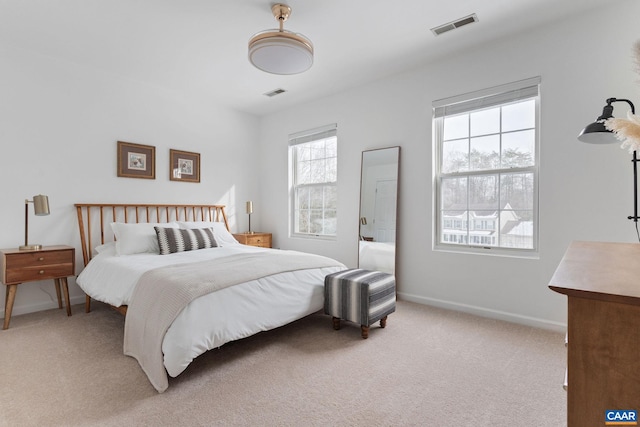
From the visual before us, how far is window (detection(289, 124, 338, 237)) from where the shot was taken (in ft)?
15.0

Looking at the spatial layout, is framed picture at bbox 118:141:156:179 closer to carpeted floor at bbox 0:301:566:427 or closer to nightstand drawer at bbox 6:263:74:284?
nightstand drawer at bbox 6:263:74:284

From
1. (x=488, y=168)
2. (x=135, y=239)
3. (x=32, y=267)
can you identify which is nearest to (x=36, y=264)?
(x=32, y=267)

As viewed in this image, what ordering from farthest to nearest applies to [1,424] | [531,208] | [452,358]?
1. [531,208]
2. [452,358]
3. [1,424]

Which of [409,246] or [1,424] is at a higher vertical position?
[409,246]

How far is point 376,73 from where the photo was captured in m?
3.77

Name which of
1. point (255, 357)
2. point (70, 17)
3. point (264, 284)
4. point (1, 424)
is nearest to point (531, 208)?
point (264, 284)

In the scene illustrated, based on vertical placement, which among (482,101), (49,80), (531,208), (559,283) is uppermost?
(49,80)

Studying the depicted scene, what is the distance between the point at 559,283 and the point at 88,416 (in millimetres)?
2163

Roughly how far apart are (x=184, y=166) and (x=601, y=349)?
4.62 meters

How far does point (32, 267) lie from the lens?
2.96m

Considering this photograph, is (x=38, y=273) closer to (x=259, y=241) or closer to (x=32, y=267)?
(x=32, y=267)

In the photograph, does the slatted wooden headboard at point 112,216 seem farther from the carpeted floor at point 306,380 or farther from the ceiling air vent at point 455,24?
the ceiling air vent at point 455,24

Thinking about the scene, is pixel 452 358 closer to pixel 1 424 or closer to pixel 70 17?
pixel 1 424

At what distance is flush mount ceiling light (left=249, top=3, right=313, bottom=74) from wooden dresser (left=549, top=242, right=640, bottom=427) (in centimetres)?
243
